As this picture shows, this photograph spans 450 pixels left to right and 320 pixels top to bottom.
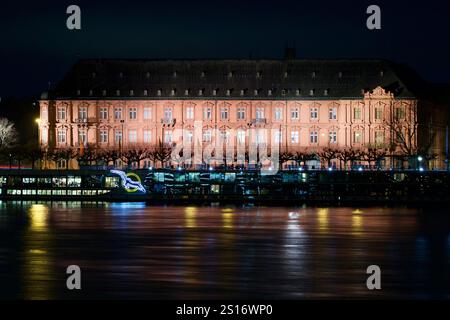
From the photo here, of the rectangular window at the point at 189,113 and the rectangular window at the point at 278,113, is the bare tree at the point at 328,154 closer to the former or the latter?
the rectangular window at the point at 278,113

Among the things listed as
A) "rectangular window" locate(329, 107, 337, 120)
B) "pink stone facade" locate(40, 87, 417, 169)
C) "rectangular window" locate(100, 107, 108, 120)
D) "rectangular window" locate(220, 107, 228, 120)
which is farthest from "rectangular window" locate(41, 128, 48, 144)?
"rectangular window" locate(329, 107, 337, 120)

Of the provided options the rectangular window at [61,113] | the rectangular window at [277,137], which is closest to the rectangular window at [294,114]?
the rectangular window at [277,137]

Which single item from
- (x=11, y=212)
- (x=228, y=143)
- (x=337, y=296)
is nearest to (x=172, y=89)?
(x=228, y=143)

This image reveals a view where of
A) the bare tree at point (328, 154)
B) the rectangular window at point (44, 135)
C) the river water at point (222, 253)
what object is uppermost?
the rectangular window at point (44, 135)

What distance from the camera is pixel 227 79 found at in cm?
15088

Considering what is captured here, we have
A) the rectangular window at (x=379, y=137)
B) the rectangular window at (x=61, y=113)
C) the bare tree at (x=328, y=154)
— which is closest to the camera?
the bare tree at (x=328, y=154)

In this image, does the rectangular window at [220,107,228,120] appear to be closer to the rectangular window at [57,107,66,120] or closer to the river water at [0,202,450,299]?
the rectangular window at [57,107,66,120]

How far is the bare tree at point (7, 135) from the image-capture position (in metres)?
149

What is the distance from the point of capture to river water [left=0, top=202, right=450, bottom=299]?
44.2 m

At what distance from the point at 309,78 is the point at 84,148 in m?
25.6

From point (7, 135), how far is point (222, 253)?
10117cm

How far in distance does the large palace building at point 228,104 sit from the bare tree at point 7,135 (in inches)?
159
